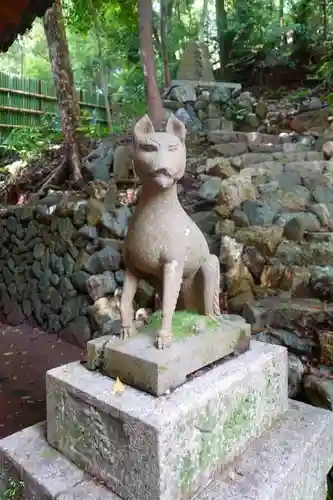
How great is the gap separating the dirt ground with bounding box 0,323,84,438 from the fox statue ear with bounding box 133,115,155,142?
7.79 feet

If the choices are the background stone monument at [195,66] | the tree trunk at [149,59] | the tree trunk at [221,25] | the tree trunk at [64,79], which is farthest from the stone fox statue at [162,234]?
the tree trunk at [221,25]

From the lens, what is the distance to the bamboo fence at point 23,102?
31.0 feet

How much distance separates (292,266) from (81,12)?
6783mm

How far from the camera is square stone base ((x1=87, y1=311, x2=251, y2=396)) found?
1.35 m

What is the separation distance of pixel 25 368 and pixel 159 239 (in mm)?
3073

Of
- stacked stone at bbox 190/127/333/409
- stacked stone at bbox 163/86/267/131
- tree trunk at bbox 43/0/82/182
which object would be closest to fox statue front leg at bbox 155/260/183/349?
stacked stone at bbox 190/127/333/409

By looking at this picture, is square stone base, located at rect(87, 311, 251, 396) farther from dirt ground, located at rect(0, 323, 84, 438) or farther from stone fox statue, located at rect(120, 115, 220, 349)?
dirt ground, located at rect(0, 323, 84, 438)

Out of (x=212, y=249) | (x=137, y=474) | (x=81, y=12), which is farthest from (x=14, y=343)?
(x=81, y=12)

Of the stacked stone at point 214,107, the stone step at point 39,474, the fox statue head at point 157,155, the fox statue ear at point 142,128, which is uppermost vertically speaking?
the stacked stone at point 214,107

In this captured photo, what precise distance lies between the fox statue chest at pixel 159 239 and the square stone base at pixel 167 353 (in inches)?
10.1

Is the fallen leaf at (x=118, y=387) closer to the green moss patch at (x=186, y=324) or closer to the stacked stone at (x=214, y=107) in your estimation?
the green moss patch at (x=186, y=324)

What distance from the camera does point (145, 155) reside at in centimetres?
140

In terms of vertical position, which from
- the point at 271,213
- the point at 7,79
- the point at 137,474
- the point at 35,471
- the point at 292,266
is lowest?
the point at 35,471

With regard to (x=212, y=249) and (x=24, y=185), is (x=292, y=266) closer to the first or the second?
(x=212, y=249)
